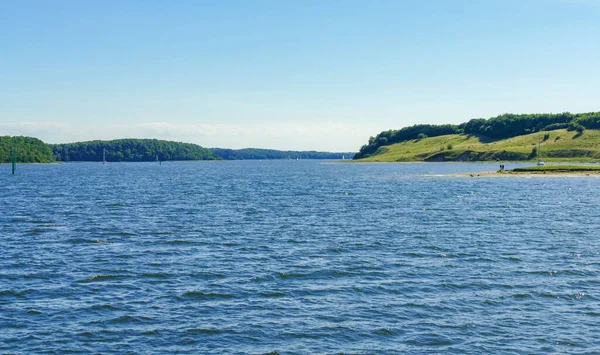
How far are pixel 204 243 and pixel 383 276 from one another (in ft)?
57.4

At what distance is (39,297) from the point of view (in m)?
29.4

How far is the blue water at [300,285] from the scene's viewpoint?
23.3 metres

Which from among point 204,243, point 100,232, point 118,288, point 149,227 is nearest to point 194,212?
point 149,227

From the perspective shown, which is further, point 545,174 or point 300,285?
point 545,174

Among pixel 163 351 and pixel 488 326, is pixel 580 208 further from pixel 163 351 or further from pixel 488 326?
pixel 163 351

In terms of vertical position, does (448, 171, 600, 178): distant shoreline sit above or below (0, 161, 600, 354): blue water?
above

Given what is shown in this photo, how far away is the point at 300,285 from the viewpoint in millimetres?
31891

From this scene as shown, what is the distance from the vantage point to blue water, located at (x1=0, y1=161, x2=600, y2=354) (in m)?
23.3

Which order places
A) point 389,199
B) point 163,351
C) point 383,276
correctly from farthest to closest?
point 389,199, point 383,276, point 163,351

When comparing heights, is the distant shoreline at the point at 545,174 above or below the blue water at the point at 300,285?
above

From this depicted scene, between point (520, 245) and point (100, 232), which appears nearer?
point (520, 245)

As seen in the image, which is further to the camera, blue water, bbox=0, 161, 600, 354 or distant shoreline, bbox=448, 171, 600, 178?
distant shoreline, bbox=448, 171, 600, 178

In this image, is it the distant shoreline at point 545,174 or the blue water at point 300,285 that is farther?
the distant shoreline at point 545,174

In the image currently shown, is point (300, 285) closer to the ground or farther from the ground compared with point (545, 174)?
closer to the ground
